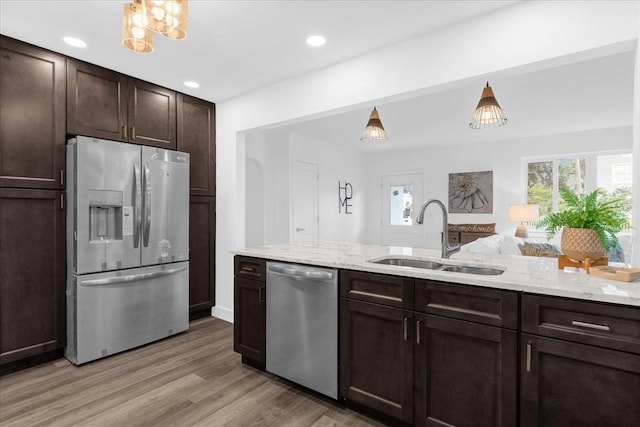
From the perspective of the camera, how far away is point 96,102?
296 cm

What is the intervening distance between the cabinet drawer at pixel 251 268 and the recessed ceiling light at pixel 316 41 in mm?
1676

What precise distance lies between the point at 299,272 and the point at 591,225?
1635 mm

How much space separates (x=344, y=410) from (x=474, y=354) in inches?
37.3

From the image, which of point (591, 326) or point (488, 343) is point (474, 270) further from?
point (591, 326)

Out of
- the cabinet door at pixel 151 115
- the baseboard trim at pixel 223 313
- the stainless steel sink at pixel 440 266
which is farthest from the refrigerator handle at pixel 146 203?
the stainless steel sink at pixel 440 266

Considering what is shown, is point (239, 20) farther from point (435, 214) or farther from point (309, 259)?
point (435, 214)

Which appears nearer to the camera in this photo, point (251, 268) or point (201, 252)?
point (251, 268)

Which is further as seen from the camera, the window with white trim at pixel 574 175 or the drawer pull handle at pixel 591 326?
the window with white trim at pixel 574 175

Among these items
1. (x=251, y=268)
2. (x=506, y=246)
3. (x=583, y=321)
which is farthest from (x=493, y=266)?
(x=506, y=246)

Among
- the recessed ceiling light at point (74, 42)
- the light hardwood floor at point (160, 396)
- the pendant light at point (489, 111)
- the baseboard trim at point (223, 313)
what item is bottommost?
the light hardwood floor at point (160, 396)

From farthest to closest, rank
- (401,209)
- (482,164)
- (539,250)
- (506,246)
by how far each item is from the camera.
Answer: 1. (401,209)
2. (482,164)
3. (506,246)
4. (539,250)

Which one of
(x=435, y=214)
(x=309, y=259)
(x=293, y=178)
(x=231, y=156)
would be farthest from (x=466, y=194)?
(x=309, y=259)

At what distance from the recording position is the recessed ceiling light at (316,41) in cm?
252

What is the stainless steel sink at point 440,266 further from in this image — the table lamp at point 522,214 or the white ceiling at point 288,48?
the table lamp at point 522,214
